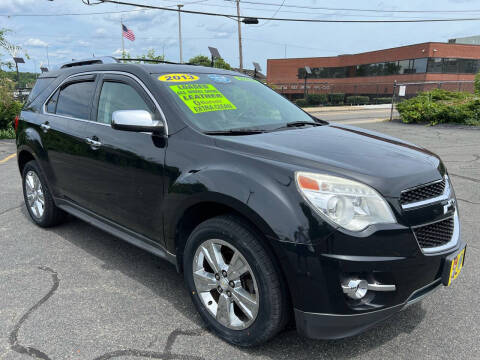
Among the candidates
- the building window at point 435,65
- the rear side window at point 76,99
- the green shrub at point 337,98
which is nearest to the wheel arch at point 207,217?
the rear side window at point 76,99

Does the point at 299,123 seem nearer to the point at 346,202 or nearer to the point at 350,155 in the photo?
the point at 350,155

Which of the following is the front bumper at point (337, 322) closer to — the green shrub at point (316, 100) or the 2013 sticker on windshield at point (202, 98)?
the 2013 sticker on windshield at point (202, 98)

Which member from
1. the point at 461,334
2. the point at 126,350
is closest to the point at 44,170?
the point at 126,350

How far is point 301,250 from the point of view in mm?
2018

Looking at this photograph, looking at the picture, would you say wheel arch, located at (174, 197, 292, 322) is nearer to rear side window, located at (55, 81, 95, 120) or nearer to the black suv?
the black suv

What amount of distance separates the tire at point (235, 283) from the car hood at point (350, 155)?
0.47 meters

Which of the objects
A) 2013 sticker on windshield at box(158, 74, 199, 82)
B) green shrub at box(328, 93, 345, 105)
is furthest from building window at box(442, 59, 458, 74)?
2013 sticker on windshield at box(158, 74, 199, 82)

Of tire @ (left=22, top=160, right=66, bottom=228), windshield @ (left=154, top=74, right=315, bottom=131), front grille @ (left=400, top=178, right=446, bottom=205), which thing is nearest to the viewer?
front grille @ (left=400, top=178, right=446, bottom=205)

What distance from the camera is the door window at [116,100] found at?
10.3 feet

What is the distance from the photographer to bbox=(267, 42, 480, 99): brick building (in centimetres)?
4098

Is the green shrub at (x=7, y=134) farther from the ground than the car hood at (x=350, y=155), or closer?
closer

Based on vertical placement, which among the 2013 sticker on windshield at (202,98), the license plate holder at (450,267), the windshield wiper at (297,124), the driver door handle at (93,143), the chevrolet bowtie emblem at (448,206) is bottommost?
the license plate holder at (450,267)

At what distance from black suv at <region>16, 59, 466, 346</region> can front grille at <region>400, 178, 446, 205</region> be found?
1 cm

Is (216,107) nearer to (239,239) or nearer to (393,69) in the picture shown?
(239,239)
